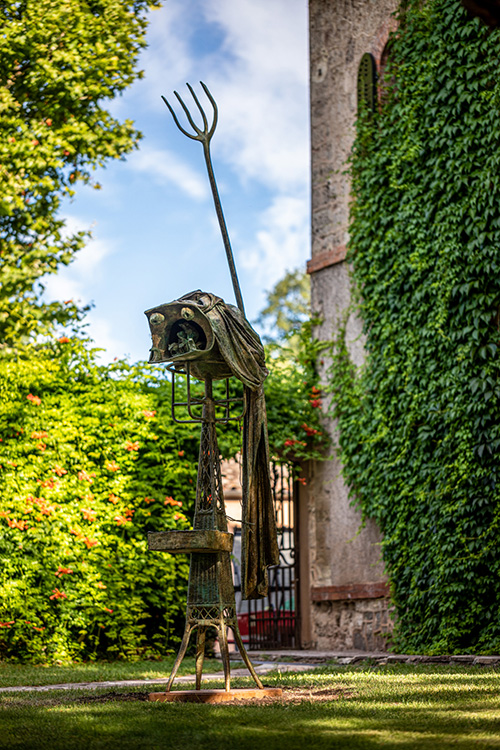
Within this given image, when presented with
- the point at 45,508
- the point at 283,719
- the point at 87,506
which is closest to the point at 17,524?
the point at 45,508

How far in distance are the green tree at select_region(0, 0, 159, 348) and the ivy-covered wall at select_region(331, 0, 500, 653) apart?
4.62 m

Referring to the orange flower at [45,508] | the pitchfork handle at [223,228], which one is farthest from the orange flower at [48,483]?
the pitchfork handle at [223,228]

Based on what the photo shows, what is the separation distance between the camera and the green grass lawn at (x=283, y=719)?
134 inches

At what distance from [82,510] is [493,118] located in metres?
5.65

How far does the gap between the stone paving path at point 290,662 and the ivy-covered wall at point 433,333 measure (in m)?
0.62

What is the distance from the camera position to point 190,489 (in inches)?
376

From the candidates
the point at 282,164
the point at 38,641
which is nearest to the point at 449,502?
the point at 38,641

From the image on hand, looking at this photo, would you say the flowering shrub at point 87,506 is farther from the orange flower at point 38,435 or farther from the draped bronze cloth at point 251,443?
the draped bronze cloth at point 251,443

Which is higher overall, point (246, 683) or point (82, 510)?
point (82, 510)

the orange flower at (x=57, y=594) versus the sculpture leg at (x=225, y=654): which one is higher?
the orange flower at (x=57, y=594)

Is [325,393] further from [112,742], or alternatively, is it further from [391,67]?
[112,742]

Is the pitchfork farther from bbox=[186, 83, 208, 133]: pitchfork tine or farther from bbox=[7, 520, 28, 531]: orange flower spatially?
bbox=[7, 520, 28, 531]: orange flower

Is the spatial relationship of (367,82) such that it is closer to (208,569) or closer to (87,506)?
(87,506)

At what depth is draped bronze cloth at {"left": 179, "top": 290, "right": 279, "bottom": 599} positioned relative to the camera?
5.29 meters
